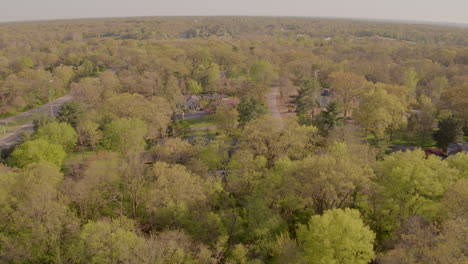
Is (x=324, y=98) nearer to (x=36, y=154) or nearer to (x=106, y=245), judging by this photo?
(x=36, y=154)

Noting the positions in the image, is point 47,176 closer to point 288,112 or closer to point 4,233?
point 4,233

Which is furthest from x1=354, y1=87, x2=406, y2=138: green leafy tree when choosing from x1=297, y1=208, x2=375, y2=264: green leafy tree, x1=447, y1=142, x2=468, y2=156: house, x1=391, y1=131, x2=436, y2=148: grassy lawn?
x1=297, y1=208, x2=375, y2=264: green leafy tree

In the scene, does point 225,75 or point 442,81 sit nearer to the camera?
point 442,81

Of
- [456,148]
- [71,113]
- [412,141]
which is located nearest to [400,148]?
[412,141]

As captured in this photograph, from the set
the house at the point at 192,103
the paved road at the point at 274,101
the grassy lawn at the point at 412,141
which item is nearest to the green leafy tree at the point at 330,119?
the grassy lawn at the point at 412,141

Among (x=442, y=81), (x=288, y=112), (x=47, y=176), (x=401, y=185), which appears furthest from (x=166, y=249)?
(x=442, y=81)

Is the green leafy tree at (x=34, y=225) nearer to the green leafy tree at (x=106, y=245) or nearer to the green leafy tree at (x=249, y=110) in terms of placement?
the green leafy tree at (x=106, y=245)
